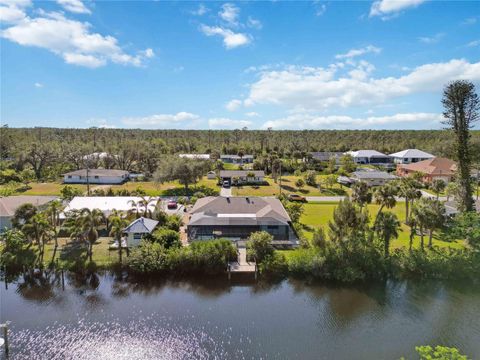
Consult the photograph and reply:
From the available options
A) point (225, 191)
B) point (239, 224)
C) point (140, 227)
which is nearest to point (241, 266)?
point (239, 224)

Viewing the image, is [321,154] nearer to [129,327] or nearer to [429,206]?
[429,206]

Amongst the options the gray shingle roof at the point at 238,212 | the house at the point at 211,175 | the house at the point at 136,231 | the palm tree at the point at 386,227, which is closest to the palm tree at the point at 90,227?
the house at the point at 136,231

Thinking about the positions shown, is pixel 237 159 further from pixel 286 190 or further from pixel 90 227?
pixel 90 227

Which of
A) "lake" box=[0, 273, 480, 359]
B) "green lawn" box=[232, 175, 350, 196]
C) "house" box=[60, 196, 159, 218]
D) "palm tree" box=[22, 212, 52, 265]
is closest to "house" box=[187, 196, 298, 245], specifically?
"house" box=[60, 196, 159, 218]

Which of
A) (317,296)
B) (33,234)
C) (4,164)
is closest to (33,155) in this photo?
(4,164)

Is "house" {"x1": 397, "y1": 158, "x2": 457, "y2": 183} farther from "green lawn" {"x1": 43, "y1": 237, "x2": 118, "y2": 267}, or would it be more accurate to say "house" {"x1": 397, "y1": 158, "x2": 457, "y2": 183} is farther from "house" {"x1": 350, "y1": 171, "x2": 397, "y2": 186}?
"green lawn" {"x1": 43, "y1": 237, "x2": 118, "y2": 267}

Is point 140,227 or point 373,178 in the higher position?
point 373,178
